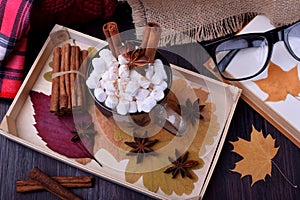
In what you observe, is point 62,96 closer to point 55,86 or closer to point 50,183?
point 55,86

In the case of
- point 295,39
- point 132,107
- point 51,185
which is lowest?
point 51,185

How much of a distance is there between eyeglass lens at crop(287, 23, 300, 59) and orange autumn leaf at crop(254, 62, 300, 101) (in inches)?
1.1

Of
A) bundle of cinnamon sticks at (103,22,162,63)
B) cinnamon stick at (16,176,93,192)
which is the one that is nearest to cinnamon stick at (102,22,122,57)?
bundle of cinnamon sticks at (103,22,162,63)

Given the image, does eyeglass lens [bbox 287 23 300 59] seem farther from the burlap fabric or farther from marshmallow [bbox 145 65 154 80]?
marshmallow [bbox 145 65 154 80]

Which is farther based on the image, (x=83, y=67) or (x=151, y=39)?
(x=83, y=67)

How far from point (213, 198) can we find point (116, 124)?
195 millimetres

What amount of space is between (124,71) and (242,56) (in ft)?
0.82

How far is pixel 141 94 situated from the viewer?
708 millimetres

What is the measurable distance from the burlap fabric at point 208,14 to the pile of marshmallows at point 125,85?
15 centimetres

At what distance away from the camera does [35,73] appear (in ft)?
2.76

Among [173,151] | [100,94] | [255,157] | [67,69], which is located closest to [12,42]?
[67,69]

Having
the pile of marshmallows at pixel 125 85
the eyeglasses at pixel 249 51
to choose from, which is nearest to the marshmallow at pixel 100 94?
the pile of marshmallows at pixel 125 85

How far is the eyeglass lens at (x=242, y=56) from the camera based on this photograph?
2.76ft

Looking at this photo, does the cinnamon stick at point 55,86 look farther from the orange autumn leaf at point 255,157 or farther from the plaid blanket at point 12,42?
the orange autumn leaf at point 255,157
